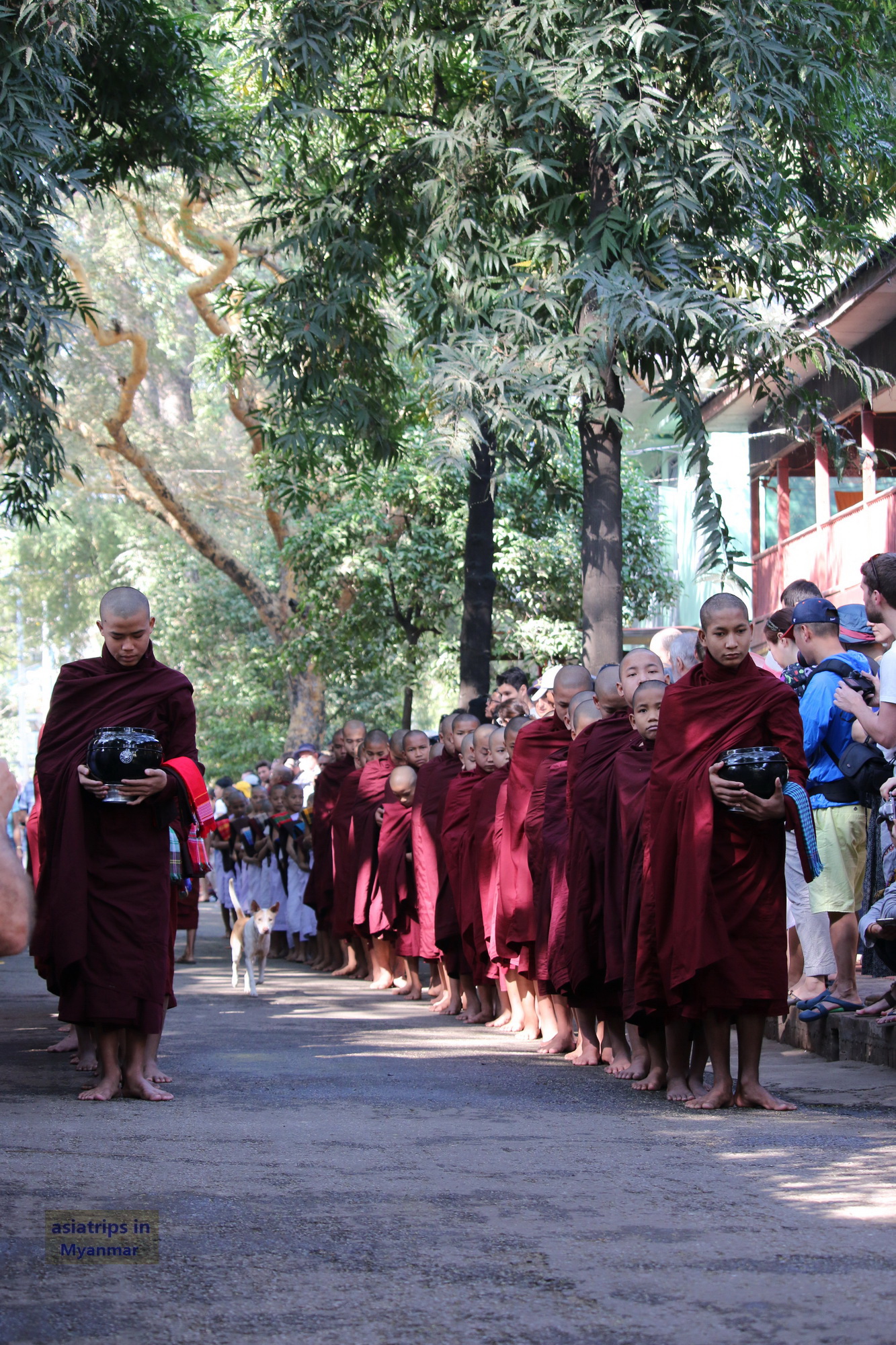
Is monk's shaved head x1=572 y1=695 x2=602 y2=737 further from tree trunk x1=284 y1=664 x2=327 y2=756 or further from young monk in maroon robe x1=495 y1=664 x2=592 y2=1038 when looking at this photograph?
tree trunk x1=284 y1=664 x2=327 y2=756

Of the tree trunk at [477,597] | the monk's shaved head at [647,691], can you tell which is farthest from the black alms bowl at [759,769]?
the tree trunk at [477,597]

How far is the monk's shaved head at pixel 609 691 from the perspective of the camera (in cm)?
802

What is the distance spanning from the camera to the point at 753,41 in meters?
11.7

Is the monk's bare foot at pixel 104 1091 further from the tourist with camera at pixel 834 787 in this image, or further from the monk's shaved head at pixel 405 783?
the monk's shaved head at pixel 405 783

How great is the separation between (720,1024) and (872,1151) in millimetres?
1255

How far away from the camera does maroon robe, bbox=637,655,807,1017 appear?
620cm

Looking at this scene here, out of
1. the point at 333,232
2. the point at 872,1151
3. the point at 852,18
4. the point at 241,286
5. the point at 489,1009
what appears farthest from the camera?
the point at 241,286

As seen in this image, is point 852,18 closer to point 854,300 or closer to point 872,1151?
point 854,300

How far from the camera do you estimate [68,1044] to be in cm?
884

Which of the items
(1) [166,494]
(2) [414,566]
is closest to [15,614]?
(1) [166,494]

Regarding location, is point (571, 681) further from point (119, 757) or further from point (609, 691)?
point (119, 757)

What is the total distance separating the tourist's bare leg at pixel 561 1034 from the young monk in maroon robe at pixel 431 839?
2363 mm

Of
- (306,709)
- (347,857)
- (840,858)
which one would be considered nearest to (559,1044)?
(840,858)

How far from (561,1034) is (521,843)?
1.06 meters
